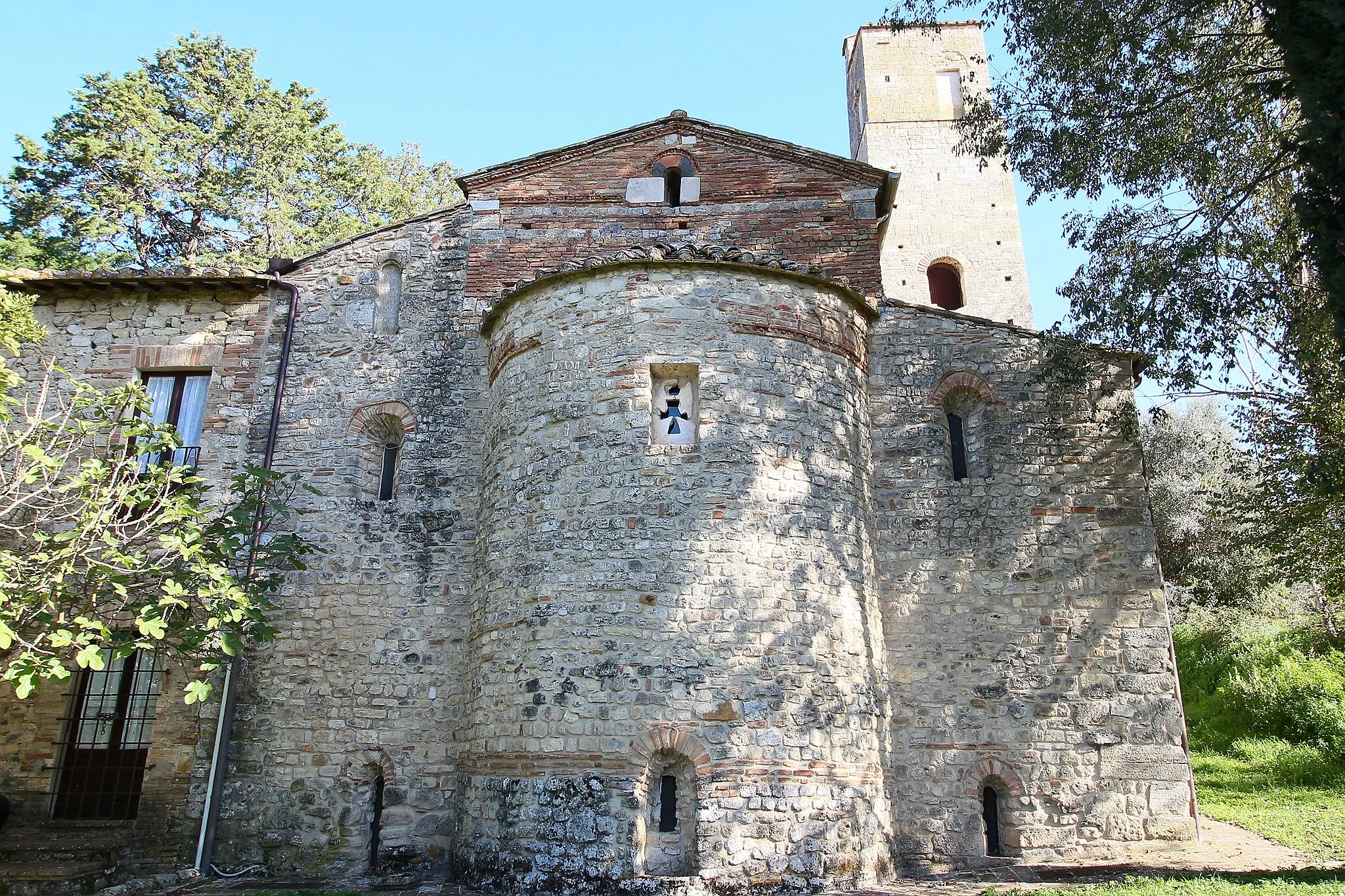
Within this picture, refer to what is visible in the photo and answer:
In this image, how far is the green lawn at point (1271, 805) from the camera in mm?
9516

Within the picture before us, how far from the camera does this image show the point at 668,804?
25.9ft

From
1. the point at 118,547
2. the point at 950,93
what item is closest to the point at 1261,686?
the point at 950,93

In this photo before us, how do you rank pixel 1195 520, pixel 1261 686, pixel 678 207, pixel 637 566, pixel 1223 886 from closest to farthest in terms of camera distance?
pixel 1223 886, pixel 637 566, pixel 678 207, pixel 1261 686, pixel 1195 520

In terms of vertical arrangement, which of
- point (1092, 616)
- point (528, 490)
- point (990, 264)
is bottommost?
point (1092, 616)

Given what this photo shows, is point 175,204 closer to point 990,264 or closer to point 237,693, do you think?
point 237,693

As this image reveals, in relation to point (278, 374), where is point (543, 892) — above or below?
below

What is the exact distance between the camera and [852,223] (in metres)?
11.5

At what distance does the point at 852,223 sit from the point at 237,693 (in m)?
9.15

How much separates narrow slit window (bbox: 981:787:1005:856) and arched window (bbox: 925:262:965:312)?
9991mm

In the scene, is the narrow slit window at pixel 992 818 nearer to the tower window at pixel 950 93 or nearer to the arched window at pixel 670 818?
the arched window at pixel 670 818

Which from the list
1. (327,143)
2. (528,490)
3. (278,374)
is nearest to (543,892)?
(528,490)

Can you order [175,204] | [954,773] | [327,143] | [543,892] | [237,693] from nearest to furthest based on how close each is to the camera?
[543,892] → [954,773] → [237,693] → [175,204] → [327,143]

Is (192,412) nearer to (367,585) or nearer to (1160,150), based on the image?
(367,585)

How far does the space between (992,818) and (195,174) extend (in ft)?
67.6
